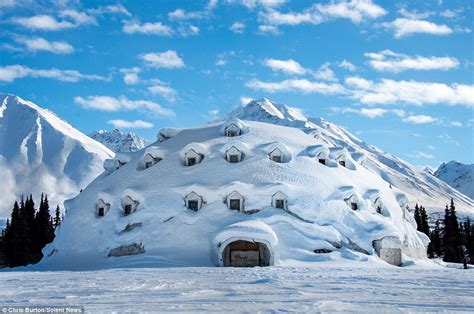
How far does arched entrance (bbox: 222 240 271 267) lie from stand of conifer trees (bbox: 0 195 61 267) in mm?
34893

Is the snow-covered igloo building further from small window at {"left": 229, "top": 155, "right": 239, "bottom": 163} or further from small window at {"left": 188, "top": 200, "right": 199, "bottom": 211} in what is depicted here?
small window at {"left": 229, "top": 155, "right": 239, "bottom": 163}

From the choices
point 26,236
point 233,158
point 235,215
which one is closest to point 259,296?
point 235,215

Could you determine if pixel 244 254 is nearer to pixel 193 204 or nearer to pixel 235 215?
pixel 235 215

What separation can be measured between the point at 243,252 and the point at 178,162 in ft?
36.3

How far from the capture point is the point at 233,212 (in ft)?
122

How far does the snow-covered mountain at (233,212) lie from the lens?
114ft

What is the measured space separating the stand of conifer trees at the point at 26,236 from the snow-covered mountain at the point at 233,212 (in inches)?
810

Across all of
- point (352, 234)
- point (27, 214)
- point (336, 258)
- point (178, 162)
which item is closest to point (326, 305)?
point (336, 258)

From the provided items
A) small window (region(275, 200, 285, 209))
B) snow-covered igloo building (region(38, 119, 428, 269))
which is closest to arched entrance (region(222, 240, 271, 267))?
snow-covered igloo building (region(38, 119, 428, 269))

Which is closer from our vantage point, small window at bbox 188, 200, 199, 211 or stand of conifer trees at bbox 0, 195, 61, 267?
small window at bbox 188, 200, 199, 211

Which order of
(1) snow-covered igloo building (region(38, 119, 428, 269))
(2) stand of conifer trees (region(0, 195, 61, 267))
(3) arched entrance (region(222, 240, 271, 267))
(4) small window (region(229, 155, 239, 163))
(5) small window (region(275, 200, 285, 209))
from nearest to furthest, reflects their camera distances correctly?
(3) arched entrance (region(222, 240, 271, 267))
(1) snow-covered igloo building (region(38, 119, 428, 269))
(5) small window (region(275, 200, 285, 209))
(4) small window (region(229, 155, 239, 163))
(2) stand of conifer trees (region(0, 195, 61, 267))

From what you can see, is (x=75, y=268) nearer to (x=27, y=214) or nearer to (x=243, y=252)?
(x=243, y=252)

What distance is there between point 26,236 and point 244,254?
37131mm

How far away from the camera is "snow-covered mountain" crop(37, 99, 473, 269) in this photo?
34688 mm
